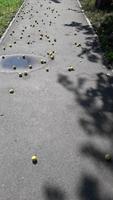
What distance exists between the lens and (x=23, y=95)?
9.55 meters

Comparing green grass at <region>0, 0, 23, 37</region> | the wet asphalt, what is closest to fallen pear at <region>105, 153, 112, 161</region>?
the wet asphalt

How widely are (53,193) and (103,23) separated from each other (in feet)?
40.2

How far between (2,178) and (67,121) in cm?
244

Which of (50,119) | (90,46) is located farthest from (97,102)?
A: (90,46)

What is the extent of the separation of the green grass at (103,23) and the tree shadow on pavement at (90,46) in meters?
0.20

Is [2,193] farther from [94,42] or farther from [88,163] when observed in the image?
[94,42]

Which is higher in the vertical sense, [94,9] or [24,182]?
[24,182]

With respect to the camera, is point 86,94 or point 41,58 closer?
point 86,94

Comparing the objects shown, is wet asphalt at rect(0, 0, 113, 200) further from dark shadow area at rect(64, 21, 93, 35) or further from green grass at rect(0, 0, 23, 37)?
green grass at rect(0, 0, 23, 37)

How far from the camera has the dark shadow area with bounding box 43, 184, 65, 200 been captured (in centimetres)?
583

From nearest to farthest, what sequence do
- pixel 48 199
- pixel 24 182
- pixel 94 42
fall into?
1. pixel 48 199
2. pixel 24 182
3. pixel 94 42

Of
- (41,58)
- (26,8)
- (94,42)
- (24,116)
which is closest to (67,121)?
(24,116)

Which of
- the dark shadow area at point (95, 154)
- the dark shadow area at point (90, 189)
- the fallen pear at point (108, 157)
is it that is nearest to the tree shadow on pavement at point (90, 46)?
the dark shadow area at point (95, 154)

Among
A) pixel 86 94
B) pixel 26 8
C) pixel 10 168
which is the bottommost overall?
pixel 26 8
